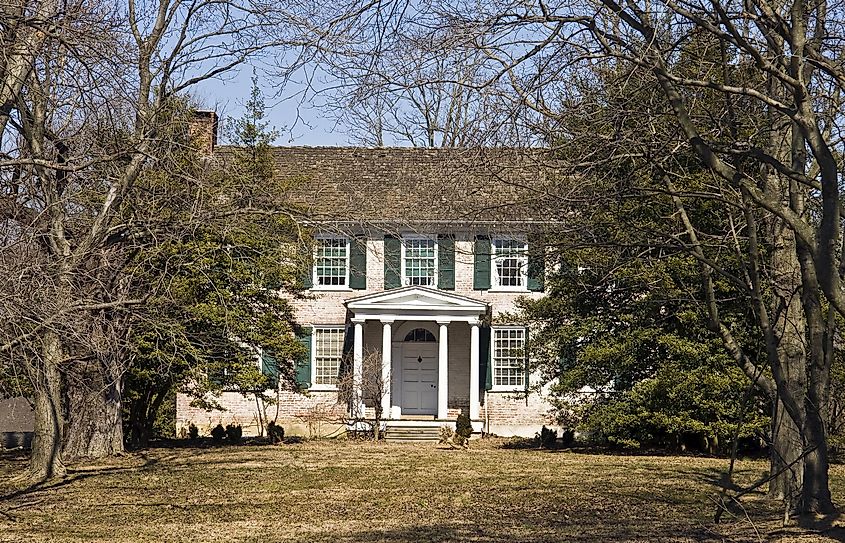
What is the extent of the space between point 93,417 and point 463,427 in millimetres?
9419

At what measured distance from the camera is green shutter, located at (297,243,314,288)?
15.9 metres

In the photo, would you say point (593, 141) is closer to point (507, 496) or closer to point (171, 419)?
point (507, 496)

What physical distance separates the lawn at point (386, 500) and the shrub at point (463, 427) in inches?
148

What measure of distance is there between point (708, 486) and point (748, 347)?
6006 mm

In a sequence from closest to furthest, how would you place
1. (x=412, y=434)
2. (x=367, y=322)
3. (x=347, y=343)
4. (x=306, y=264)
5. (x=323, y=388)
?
(x=306, y=264)
(x=412, y=434)
(x=323, y=388)
(x=347, y=343)
(x=367, y=322)

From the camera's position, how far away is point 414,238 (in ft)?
88.4

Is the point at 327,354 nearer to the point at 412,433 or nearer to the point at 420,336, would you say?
the point at 420,336

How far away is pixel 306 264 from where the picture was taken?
17562mm

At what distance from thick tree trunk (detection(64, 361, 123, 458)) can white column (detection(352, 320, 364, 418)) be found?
740 centimetres

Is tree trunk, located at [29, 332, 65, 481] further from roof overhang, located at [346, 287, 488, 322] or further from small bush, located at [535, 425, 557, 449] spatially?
small bush, located at [535, 425, 557, 449]

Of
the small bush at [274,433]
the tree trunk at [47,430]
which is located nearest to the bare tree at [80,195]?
the tree trunk at [47,430]

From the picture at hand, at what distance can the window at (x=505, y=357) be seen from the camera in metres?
27.9

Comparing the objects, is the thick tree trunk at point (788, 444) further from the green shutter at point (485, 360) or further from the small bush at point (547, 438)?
the green shutter at point (485, 360)

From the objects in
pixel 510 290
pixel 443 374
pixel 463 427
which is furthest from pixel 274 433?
pixel 510 290
